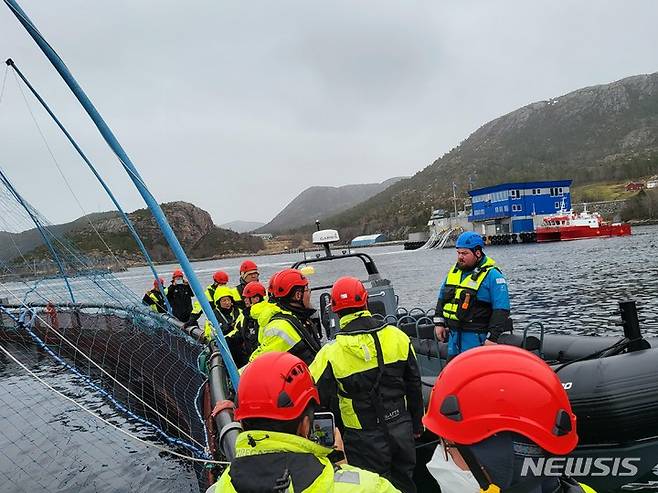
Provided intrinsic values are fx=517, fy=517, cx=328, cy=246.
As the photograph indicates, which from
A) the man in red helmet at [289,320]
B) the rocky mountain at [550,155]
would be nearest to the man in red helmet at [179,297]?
the man in red helmet at [289,320]

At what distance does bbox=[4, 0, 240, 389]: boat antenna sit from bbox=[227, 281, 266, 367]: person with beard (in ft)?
7.03

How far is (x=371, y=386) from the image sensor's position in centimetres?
338

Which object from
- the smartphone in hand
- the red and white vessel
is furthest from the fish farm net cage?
the red and white vessel

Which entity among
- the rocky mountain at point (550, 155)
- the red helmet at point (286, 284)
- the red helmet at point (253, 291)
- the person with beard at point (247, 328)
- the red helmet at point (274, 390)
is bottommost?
the person with beard at point (247, 328)

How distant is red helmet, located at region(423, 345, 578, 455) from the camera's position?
136cm

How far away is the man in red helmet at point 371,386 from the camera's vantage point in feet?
11.1

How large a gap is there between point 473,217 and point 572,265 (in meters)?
42.4

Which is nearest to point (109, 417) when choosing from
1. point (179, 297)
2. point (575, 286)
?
point (179, 297)

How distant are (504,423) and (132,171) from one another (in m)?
3.37

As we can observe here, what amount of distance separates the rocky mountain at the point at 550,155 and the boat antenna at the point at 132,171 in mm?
115047

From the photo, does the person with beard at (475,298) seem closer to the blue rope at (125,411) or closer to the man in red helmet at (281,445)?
the blue rope at (125,411)

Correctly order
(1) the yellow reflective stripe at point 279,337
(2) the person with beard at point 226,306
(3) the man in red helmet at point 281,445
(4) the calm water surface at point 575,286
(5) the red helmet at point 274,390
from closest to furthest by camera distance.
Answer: (3) the man in red helmet at point 281,445 → (5) the red helmet at point 274,390 → (1) the yellow reflective stripe at point 279,337 → (2) the person with beard at point 226,306 → (4) the calm water surface at point 575,286

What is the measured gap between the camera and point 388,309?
7023 mm

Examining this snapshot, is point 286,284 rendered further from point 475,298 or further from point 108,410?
point 108,410
